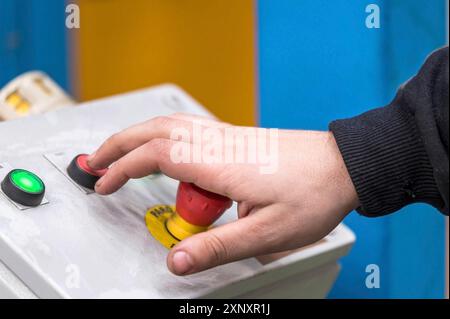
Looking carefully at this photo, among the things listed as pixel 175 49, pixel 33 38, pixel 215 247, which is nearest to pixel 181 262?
pixel 215 247

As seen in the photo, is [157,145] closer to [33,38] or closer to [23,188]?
[23,188]

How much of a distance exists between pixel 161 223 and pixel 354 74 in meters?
0.30

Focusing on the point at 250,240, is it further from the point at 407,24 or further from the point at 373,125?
the point at 407,24

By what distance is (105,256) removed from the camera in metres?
0.61

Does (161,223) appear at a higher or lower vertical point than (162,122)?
lower

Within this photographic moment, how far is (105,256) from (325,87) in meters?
0.37

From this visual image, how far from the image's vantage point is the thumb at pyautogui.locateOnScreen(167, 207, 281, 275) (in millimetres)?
593

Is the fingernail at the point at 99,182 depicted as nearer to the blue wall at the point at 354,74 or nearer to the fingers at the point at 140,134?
the fingers at the point at 140,134

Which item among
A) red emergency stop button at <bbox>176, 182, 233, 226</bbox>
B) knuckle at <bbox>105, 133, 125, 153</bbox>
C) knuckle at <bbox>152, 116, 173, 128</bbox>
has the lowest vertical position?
red emergency stop button at <bbox>176, 182, 233, 226</bbox>

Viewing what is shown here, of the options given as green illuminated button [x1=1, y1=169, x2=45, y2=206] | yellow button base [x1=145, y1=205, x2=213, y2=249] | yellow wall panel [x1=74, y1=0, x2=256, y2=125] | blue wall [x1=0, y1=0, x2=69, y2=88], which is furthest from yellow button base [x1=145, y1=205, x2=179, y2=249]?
blue wall [x1=0, y1=0, x2=69, y2=88]

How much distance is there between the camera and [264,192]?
615 millimetres

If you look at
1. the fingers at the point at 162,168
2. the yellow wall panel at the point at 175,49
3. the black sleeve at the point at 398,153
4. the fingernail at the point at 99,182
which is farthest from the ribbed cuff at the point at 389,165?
the yellow wall panel at the point at 175,49

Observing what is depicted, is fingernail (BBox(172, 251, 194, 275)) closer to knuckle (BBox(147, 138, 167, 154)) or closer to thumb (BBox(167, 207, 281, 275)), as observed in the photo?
thumb (BBox(167, 207, 281, 275))

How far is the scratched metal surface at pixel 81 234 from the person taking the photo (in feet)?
1.91
